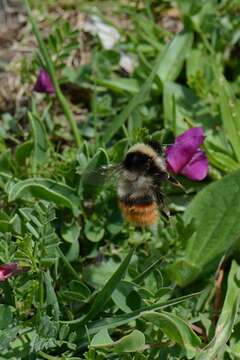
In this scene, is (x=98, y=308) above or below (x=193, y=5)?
below

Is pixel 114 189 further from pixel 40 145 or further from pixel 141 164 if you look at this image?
pixel 141 164

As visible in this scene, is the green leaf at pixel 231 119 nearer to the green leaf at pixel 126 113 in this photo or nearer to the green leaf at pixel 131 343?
the green leaf at pixel 126 113

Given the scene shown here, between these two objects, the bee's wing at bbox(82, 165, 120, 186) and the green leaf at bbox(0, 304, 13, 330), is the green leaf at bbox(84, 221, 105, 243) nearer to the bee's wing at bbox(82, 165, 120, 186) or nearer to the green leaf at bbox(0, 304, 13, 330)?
the bee's wing at bbox(82, 165, 120, 186)

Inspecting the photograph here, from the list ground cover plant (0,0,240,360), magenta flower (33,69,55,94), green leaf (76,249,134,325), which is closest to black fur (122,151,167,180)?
ground cover plant (0,0,240,360)

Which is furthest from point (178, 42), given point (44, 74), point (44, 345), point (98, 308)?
point (44, 345)

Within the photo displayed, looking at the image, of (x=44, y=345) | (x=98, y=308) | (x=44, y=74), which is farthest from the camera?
(x=44, y=74)

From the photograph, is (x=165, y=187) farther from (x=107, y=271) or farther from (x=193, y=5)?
(x=193, y=5)

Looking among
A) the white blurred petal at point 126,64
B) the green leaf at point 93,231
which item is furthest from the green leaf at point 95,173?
the white blurred petal at point 126,64

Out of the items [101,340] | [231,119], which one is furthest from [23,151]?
[101,340]
